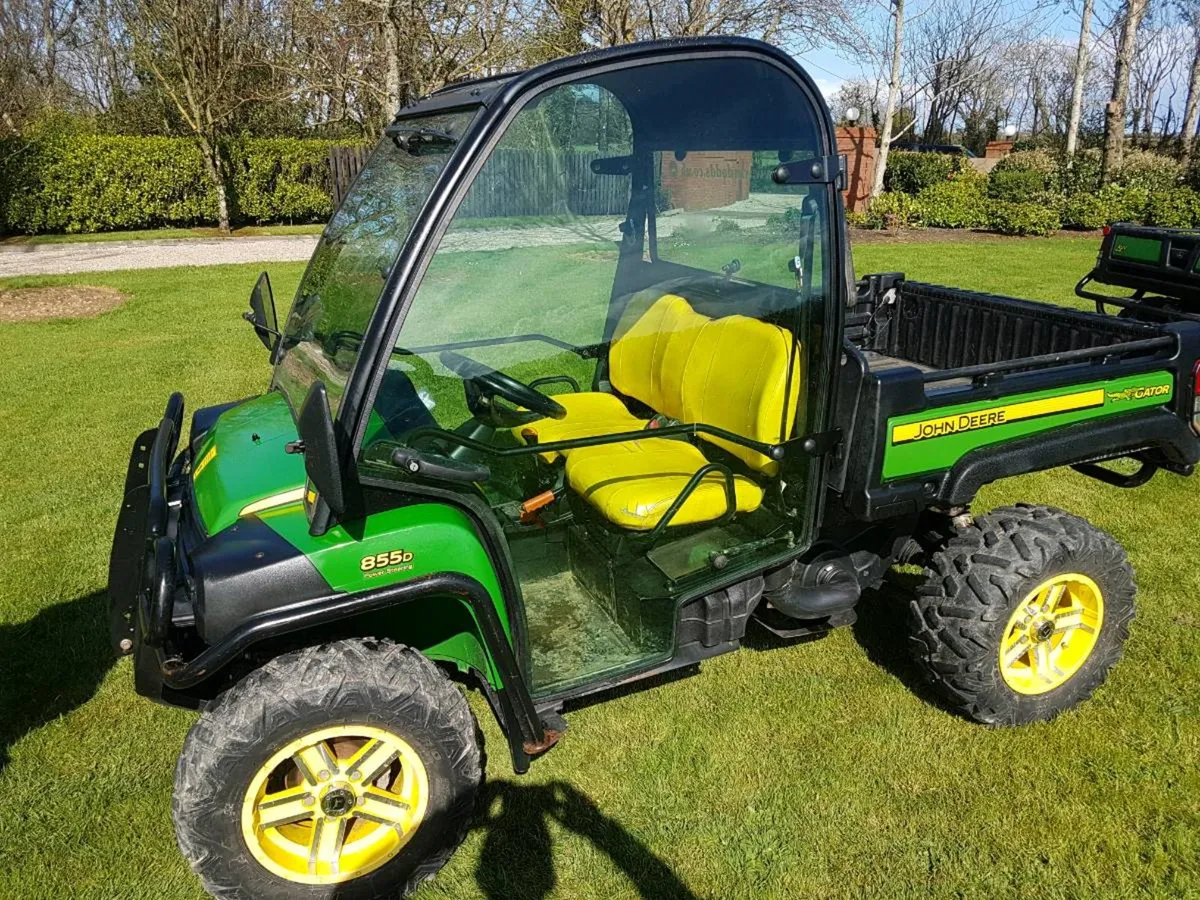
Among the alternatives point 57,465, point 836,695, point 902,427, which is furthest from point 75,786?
point 57,465

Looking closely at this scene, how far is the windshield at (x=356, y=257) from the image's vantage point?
92.6 inches

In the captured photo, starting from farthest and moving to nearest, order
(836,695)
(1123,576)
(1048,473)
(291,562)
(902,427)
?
1. (1048,473)
2. (836,695)
3. (1123,576)
4. (902,427)
5. (291,562)

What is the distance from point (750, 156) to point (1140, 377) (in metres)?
1.67

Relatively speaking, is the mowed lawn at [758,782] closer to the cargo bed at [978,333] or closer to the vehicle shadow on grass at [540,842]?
the vehicle shadow on grass at [540,842]

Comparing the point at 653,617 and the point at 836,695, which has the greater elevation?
the point at 653,617

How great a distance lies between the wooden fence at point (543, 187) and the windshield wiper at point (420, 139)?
139 mm

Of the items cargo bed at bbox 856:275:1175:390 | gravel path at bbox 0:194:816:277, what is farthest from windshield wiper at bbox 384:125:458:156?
gravel path at bbox 0:194:816:277

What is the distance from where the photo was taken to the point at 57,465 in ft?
19.7

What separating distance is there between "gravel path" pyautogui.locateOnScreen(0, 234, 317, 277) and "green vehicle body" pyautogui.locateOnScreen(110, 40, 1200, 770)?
12021mm

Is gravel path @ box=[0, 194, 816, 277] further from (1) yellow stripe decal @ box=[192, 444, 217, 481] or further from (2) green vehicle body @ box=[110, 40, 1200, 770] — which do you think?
(2) green vehicle body @ box=[110, 40, 1200, 770]

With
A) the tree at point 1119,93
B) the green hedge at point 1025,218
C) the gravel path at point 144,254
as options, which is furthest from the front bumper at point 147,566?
the tree at point 1119,93

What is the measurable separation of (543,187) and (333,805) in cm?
174

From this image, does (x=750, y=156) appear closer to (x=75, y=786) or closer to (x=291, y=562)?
(x=291, y=562)

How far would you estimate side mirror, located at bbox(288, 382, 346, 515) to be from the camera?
1945mm
